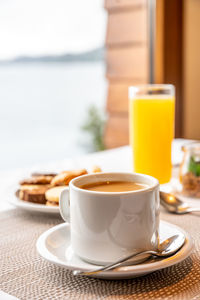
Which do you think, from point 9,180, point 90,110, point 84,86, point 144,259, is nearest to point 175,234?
point 144,259

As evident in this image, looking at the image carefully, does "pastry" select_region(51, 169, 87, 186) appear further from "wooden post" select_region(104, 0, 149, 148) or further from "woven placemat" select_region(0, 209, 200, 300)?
"wooden post" select_region(104, 0, 149, 148)

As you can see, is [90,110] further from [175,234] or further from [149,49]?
[175,234]

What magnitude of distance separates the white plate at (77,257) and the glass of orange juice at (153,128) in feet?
1.47

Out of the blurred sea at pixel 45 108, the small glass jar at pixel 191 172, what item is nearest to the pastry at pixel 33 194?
the small glass jar at pixel 191 172

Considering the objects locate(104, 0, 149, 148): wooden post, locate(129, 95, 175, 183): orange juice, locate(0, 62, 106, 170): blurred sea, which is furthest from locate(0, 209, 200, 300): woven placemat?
locate(0, 62, 106, 170): blurred sea

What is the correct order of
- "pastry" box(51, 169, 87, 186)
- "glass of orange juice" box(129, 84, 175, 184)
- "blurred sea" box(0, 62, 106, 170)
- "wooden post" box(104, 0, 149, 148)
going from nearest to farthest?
"pastry" box(51, 169, 87, 186)
"glass of orange juice" box(129, 84, 175, 184)
"wooden post" box(104, 0, 149, 148)
"blurred sea" box(0, 62, 106, 170)

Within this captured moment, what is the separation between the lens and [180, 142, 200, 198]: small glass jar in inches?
36.0

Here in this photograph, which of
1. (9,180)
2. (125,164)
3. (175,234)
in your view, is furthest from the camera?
(125,164)

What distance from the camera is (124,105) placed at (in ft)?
9.48

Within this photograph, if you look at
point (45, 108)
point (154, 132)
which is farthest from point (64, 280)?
point (45, 108)

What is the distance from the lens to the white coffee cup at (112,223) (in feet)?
1.71

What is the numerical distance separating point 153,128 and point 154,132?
0.01 metres

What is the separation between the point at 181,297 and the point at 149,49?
2285 mm

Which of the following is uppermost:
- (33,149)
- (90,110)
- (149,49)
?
(149,49)
